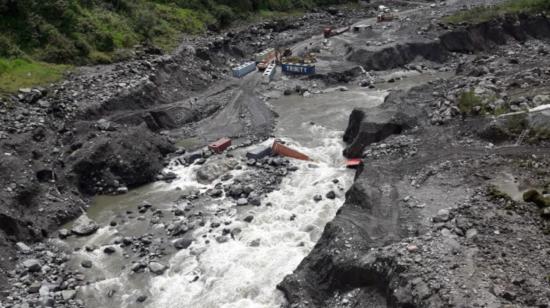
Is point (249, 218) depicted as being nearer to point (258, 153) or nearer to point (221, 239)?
point (221, 239)

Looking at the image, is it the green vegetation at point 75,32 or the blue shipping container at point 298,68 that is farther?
the blue shipping container at point 298,68

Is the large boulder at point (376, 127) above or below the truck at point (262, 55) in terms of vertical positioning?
above

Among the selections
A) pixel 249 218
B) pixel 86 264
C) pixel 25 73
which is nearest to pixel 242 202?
pixel 249 218

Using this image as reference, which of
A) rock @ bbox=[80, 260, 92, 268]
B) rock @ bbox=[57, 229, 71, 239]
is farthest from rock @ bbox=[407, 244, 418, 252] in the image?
rock @ bbox=[57, 229, 71, 239]

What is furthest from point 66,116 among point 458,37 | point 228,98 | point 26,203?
point 458,37

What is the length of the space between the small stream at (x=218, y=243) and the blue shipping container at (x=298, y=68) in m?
17.2

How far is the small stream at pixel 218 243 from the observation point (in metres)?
22.0

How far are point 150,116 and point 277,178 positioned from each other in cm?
1342

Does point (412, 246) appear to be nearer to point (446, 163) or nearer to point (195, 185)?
point (446, 163)

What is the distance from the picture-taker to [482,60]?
4794cm

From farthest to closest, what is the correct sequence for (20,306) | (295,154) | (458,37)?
(458,37), (295,154), (20,306)

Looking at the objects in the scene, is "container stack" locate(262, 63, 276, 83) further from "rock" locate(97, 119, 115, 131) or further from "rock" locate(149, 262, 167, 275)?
"rock" locate(149, 262, 167, 275)

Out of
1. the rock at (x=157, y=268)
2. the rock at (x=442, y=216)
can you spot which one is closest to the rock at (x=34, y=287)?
the rock at (x=157, y=268)

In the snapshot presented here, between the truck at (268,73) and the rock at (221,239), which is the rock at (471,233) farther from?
the truck at (268,73)
